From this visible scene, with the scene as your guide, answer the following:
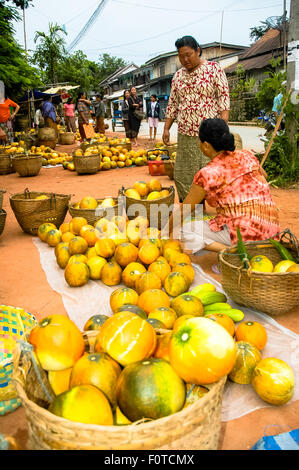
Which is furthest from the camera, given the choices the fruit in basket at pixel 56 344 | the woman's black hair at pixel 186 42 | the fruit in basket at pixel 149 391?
the woman's black hair at pixel 186 42

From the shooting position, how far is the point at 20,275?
12.1 ft

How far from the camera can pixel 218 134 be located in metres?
3.03

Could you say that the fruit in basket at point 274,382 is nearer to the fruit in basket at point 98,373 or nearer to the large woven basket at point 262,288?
the large woven basket at point 262,288

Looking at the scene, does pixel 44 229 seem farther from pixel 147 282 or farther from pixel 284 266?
pixel 284 266

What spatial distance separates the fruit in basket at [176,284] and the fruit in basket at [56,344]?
1372 millimetres

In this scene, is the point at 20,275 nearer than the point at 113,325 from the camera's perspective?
No

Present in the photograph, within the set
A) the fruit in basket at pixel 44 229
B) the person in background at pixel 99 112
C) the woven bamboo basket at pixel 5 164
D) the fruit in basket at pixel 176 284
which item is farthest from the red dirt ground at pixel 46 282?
the person in background at pixel 99 112

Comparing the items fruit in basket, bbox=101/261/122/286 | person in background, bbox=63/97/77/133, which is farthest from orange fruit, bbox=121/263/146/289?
person in background, bbox=63/97/77/133

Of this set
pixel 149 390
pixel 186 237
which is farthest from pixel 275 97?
pixel 149 390

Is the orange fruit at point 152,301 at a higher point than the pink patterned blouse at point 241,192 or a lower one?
lower

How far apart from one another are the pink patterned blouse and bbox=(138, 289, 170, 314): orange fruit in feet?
3.73

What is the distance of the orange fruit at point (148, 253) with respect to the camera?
3.23m
